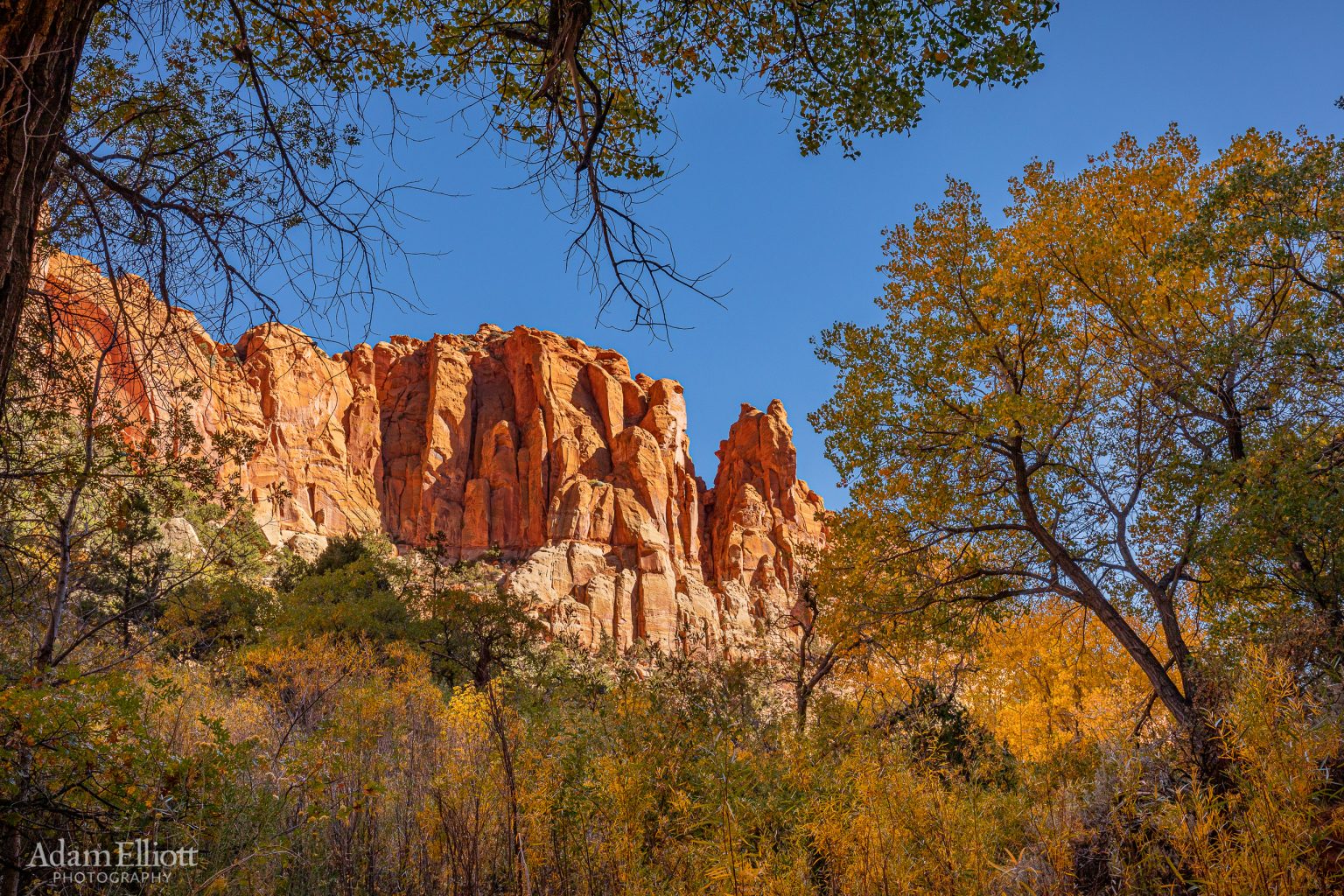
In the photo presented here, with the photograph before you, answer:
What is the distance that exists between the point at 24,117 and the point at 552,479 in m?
59.9

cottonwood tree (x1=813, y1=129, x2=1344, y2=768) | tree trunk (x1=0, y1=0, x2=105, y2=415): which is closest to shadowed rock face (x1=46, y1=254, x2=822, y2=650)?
cottonwood tree (x1=813, y1=129, x2=1344, y2=768)

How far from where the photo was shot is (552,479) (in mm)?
61156

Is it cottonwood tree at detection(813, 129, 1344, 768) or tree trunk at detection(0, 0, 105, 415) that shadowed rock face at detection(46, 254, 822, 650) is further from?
tree trunk at detection(0, 0, 105, 415)

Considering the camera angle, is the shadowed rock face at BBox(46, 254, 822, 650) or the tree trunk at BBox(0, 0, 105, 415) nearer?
the tree trunk at BBox(0, 0, 105, 415)

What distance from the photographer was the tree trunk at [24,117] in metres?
2.02

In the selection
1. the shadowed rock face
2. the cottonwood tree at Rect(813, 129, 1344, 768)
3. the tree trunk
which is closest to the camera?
the tree trunk

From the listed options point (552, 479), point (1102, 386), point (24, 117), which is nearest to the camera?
point (24, 117)

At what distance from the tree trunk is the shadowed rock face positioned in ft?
149

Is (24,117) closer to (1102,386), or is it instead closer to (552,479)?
(1102,386)

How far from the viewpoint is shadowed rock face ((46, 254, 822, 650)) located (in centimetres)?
5219

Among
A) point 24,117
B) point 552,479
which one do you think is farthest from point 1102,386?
point 552,479

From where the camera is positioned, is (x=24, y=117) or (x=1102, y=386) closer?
(x=24, y=117)

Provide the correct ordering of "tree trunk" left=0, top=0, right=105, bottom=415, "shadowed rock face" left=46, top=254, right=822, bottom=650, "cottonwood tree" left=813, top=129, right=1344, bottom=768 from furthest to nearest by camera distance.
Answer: "shadowed rock face" left=46, top=254, right=822, bottom=650 → "cottonwood tree" left=813, top=129, right=1344, bottom=768 → "tree trunk" left=0, top=0, right=105, bottom=415

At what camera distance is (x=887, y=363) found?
32.2 feet
